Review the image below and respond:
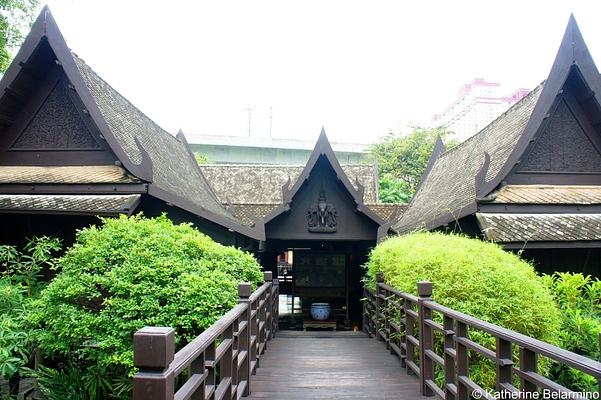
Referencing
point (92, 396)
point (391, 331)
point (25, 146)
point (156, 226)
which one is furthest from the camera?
point (25, 146)

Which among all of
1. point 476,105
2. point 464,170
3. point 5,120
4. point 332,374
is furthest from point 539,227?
point 476,105

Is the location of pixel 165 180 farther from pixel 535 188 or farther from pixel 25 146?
pixel 535 188

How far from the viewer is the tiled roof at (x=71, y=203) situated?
671 cm

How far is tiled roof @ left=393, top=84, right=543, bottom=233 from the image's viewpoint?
8.50 m

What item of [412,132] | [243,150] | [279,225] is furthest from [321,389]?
[243,150]

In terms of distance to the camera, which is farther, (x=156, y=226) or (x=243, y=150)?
(x=243, y=150)

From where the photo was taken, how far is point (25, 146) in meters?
7.79

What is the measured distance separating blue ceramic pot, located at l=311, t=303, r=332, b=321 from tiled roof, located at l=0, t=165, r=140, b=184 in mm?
6363

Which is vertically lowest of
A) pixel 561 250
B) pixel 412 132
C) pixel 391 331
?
pixel 391 331

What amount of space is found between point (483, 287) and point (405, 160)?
19653mm

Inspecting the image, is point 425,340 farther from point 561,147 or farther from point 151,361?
point 561,147

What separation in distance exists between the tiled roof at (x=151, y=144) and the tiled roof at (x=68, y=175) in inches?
15.5

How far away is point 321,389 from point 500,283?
211cm

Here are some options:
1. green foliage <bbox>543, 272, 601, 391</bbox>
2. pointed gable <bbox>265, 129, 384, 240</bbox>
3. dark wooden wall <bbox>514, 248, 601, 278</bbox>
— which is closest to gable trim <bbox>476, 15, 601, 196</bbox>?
dark wooden wall <bbox>514, 248, 601, 278</bbox>
